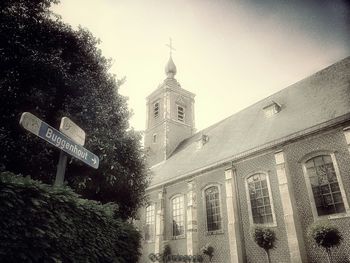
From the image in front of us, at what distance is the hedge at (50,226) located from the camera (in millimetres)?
2911

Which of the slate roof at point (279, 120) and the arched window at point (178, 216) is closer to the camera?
the slate roof at point (279, 120)

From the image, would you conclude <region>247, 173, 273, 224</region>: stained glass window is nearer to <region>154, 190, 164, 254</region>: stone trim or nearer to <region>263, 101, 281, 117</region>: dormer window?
<region>263, 101, 281, 117</region>: dormer window

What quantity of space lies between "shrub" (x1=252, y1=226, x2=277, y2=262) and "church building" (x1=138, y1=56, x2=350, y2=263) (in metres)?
0.29

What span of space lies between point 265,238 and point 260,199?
235 cm

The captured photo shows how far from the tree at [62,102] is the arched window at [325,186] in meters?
8.39

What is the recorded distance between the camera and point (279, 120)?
16.4 metres

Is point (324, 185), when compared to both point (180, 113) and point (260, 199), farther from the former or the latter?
point (180, 113)

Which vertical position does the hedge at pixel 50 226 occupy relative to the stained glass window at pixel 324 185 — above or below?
below

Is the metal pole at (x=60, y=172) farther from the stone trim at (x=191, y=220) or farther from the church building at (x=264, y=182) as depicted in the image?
the stone trim at (x=191, y=220)

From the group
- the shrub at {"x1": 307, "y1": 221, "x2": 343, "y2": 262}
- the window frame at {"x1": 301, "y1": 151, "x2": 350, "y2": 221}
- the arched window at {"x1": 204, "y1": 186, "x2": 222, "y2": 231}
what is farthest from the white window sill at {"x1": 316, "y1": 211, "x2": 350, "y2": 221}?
the arched window at {"x1": 204, "y1": 186, "x2": 222, "y2": 231}

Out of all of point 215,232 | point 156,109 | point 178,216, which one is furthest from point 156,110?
point 215,232

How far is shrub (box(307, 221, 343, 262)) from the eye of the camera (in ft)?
35.9

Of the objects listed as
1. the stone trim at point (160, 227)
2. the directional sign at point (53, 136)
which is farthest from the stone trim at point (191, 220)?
the directional sign at point (53, 136)

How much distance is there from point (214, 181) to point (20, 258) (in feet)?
50.7
